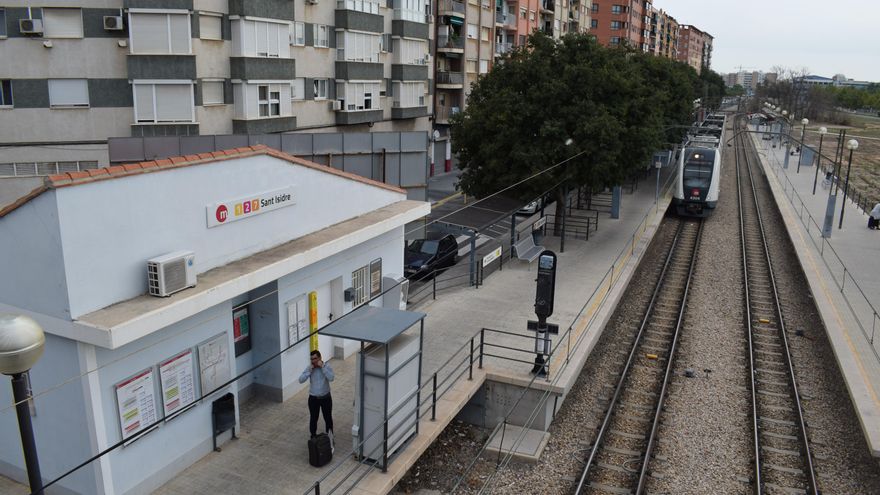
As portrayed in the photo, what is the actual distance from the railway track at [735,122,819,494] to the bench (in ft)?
22.3

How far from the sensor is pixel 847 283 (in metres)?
22.7

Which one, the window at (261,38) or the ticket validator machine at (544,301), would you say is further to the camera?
the window at (261,38)

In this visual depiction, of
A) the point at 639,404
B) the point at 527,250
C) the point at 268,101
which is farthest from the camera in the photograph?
the point at 268,101

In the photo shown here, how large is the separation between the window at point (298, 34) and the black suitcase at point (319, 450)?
81.6ft

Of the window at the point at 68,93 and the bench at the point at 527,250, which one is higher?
the window at the point at 68,93

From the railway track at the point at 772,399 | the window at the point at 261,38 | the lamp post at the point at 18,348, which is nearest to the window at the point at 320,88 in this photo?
the window at the point at 261,38

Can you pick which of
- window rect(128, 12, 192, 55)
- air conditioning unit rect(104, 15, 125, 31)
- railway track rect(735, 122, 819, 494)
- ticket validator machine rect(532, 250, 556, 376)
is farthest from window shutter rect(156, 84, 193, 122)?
railway track rect(735, 122, 819, 494)

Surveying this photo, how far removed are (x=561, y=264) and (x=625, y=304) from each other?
115 inches

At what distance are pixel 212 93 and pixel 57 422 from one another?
20.9 m

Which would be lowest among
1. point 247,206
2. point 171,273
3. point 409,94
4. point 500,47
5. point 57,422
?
point 57,422

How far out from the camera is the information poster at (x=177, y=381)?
9.70 meters

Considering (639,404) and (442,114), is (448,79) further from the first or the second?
(639,404)

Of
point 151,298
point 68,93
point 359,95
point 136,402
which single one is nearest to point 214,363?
point 136,402

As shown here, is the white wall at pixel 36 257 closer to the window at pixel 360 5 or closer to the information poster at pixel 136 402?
the information poster at pixel 136 402
